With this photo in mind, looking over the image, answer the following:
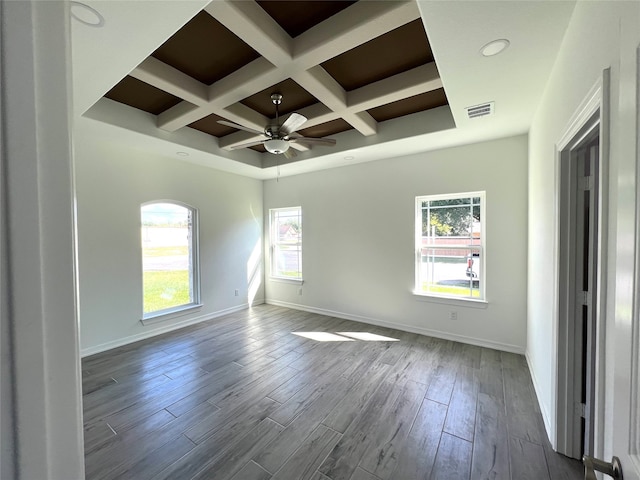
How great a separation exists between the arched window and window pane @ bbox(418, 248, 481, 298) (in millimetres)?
3692

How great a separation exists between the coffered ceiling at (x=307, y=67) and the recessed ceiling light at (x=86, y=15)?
0.04 meters

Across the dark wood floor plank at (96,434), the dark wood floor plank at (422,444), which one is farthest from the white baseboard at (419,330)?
the dark wood floor plank at (96,434)

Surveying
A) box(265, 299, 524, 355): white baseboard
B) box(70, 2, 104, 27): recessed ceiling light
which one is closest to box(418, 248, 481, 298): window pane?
box(265, 299, 524, 355): white baseboard

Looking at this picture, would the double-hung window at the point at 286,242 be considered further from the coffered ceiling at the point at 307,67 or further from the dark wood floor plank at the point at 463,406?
the dark wood floor plank at the point at 463,406

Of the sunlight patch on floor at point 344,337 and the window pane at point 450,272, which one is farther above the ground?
the window pane at point 450,272

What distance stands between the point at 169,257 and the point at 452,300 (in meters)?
4.27

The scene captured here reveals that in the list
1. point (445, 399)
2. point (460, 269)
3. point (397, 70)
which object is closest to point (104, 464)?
point (445, 399)

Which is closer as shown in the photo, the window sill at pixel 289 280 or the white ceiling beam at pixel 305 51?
the white ceiling beam at pixel 305 51

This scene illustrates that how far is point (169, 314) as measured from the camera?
4.23m

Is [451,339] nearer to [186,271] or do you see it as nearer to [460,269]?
→ [460,269]

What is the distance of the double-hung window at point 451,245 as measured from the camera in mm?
3666

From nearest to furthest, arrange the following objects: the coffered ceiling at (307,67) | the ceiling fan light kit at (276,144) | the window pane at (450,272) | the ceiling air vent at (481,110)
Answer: the coffered ceiling at (307,67), the ceiling air vent at (481,110), the ceiling fan light kit at (276,144), the window pane at (450,272)

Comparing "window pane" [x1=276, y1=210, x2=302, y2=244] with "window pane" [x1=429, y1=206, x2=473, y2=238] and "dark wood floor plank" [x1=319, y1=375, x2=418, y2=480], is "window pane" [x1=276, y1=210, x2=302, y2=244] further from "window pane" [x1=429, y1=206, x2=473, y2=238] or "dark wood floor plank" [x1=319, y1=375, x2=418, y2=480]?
"dark wood floor plank" [x1=319, y1=375, x2=418, y2=480]

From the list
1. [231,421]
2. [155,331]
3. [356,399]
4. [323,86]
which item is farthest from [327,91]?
[155,331]
